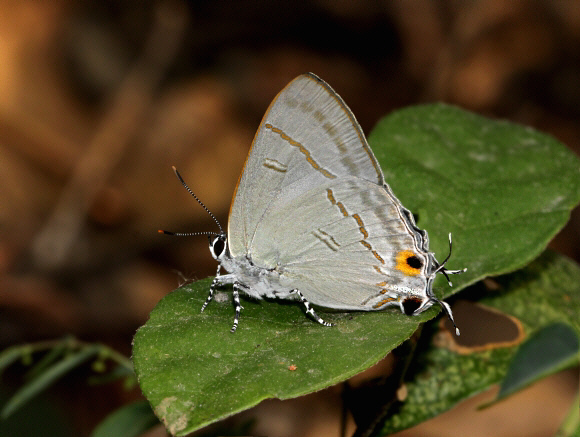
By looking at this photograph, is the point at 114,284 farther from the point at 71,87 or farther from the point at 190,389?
the point at 190,389

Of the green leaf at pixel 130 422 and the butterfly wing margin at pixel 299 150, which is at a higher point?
the butterfly wing margin at pixel 299 150

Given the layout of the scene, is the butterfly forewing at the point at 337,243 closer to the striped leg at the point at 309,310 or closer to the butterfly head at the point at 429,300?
the striped leg at the point at 309,310

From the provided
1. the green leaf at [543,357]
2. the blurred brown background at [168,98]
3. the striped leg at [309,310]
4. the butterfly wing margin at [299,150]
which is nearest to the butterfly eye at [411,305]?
the striped leg at [309,310]

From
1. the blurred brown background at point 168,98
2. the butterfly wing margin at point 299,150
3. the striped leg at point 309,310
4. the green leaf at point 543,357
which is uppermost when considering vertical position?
the green leaf at point 543,357

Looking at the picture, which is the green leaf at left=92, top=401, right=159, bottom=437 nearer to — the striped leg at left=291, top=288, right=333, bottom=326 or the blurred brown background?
the striped leg at left=291, top=288, right=333, bottom=326

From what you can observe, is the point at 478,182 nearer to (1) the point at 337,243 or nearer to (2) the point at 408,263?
(2) the point at 408,263

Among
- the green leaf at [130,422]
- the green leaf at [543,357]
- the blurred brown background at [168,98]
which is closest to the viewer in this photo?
the green leaf at [543,357]

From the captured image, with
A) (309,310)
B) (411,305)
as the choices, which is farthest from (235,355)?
(411,305)
